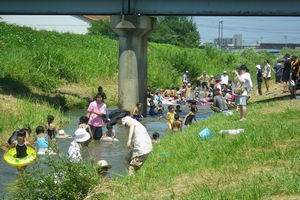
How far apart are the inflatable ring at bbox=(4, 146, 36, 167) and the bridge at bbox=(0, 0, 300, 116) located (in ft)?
45.6

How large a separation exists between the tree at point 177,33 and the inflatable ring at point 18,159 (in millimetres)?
86300

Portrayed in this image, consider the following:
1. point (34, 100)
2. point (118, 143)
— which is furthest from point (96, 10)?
point (118, 143)

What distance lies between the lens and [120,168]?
52.6ft

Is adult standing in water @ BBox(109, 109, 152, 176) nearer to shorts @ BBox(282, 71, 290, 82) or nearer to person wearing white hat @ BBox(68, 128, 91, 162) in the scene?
person wearing white hat @ BBox(68, 128, 91, 162)

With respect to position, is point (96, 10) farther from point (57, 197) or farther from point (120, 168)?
point (57, 197)

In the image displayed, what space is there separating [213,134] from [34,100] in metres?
12.8

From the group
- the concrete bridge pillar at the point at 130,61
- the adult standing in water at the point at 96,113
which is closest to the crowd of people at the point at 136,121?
the adult standing in water at the point at 96,113

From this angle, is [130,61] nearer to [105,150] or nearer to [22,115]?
[22,115]

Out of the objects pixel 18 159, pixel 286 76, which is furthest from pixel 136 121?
pixel 286 76

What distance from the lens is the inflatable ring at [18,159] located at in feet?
45.6

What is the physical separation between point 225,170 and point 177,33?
111 metres

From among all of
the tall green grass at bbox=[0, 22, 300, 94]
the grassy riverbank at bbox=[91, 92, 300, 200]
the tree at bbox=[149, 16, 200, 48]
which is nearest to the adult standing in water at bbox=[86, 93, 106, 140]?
the grassy riverbank at bbox=[91, 92, 300, 200]

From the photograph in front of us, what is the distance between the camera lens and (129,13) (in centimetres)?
2756

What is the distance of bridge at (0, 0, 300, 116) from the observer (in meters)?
27.2
